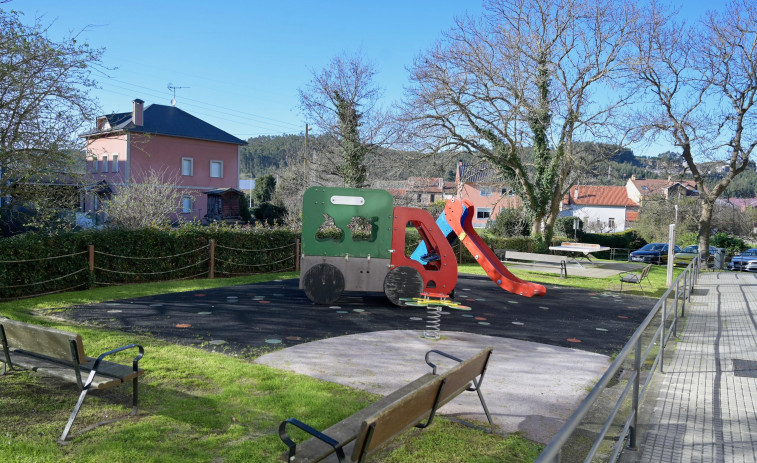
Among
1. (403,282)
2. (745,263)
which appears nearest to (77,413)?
(403,282)

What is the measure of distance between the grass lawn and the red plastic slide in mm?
7773

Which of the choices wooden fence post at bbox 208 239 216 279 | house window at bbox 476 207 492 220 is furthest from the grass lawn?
house window at bbox 476 207 492 220

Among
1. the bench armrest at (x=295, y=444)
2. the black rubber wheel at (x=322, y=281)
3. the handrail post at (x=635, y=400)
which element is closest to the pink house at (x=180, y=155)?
the black rubber wheel at (x=322, y=281)

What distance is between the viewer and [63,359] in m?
4.73

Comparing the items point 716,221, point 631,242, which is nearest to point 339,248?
point 631,242

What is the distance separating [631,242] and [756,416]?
41988mm

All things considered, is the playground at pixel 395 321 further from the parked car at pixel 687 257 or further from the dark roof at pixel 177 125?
the dark roof at pixel 177 125

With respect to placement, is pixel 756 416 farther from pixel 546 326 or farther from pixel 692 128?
pixel 692 128

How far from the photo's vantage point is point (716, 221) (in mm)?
43062

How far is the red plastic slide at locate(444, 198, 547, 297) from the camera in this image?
523 inches

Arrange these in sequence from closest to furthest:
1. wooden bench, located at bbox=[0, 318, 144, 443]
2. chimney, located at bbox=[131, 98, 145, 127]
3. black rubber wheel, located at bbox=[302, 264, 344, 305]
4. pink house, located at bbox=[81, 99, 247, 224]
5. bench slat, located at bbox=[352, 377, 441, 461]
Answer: bench slat, located at bbox=[352, 377, 441, 461], wooden bench, located at bbox=[0, 318, 144, 443], black rubber wheel, located at bbox=[302, 264, 344, 305], pink house, located at bbox=[81, 99, 247, 224], chimney, located at bbox=[131, 98, 145, 127]

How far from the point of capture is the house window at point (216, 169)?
43.2 m

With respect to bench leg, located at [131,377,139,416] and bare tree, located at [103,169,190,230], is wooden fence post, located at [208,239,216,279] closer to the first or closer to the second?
bare tree, located at [103,169,190,230]

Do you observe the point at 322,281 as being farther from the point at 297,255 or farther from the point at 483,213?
the point at 483,213
